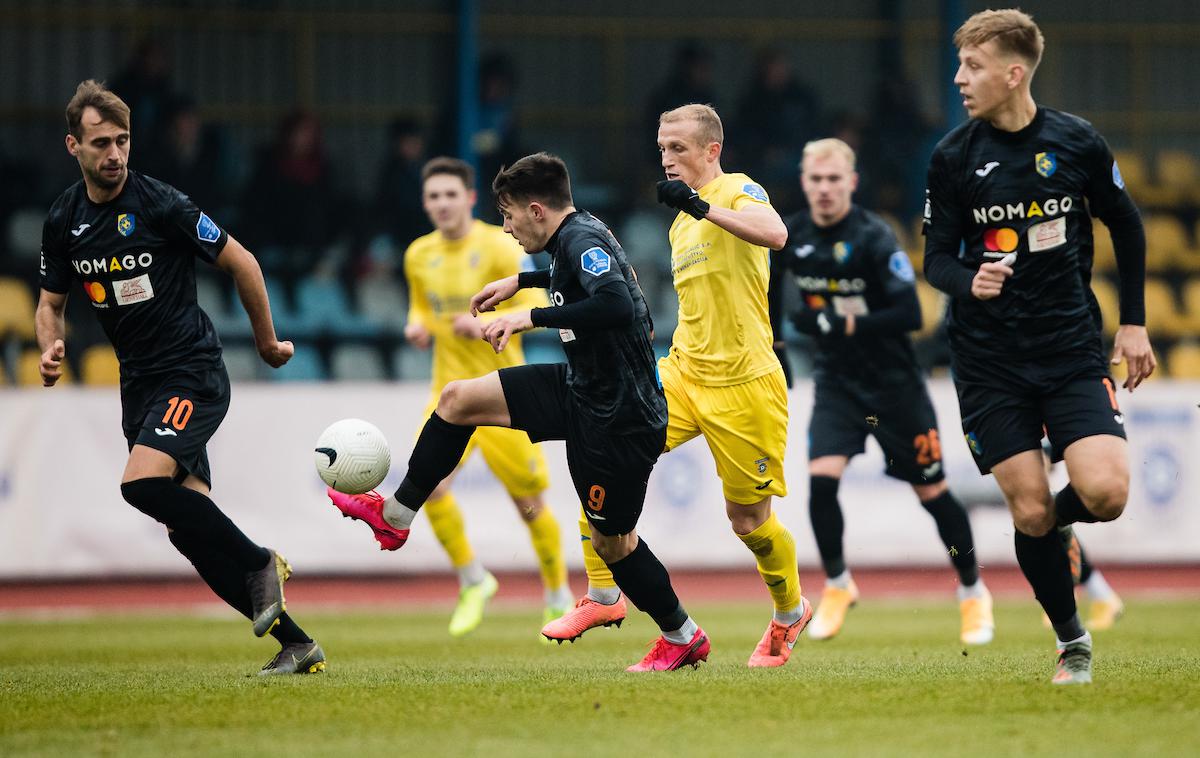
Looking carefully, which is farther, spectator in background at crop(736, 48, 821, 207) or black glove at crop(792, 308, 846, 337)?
spectator in background at crop(736, 48, 821, 207)

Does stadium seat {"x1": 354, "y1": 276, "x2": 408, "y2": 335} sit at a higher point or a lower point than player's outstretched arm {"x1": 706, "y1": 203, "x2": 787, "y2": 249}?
lower

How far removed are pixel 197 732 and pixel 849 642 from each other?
457 centimetres

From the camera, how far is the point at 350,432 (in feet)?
20.5

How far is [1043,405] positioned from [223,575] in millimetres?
3281

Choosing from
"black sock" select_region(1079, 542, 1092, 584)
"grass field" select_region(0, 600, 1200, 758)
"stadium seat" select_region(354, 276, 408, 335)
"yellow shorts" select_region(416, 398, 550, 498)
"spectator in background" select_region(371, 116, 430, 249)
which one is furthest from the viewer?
"spectator in background" select_region(371, 116, 430, 249)

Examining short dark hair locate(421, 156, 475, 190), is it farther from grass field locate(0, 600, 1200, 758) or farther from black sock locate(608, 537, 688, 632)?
black sock locate(608, 537, 688, 632)

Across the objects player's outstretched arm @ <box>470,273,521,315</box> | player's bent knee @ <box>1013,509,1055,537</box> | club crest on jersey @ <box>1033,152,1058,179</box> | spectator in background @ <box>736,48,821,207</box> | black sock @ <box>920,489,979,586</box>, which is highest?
spectator in background @ <box>736,48,821,207</box>

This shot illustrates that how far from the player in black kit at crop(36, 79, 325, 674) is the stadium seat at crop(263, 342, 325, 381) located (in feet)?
29.0

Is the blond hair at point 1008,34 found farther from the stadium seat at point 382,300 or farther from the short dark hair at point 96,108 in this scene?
the stadium seat at point 382,300

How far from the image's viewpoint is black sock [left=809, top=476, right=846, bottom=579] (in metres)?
8.60

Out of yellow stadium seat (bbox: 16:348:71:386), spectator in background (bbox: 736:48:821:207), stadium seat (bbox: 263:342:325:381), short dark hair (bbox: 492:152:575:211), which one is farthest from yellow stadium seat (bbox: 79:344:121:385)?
short dark hair (bbox: 492:152:575:211)

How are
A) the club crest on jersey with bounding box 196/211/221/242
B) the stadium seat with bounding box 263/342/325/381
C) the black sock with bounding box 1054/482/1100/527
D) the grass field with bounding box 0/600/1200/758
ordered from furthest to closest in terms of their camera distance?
the stadium seat with bounding box 263/342/325/381, the club crest on jersey with bounding box 196/211/221/242, the black sock with bounding box 1054/482/1100/527, the grass field with bounding box 0/600/1200/758

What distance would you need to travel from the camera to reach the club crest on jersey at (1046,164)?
18.2 ft

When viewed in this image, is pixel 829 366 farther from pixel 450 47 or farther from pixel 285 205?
pixel 450 47
